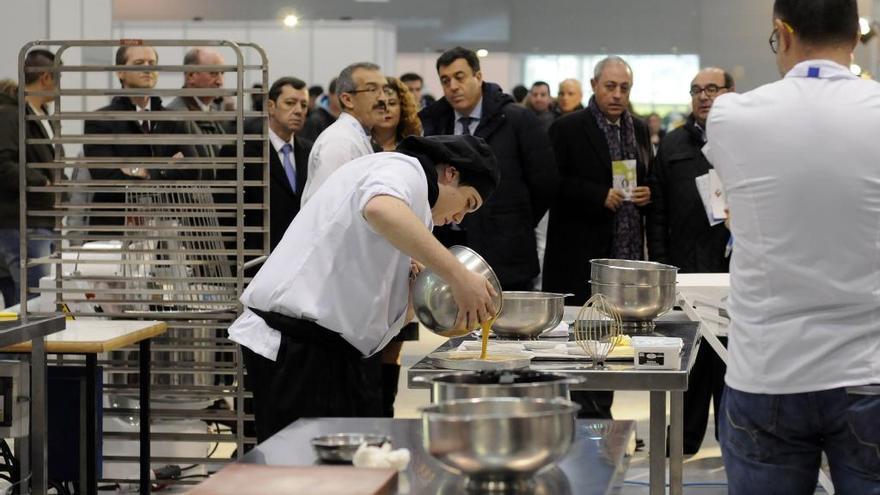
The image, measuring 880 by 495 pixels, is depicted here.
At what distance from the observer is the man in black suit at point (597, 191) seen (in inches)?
232

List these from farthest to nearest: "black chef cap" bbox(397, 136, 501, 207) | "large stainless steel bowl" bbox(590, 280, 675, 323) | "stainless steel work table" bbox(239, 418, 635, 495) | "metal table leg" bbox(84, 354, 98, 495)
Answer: "metal table leg" bbox(84, 354, 98, 495) < "large stainless steel bowl" bbox(590, 280, 675, 323) < "black chef cap" bbox(397, 136, 501, 207) < "stainless steel work table" bbox(239, 418, 635, 495)

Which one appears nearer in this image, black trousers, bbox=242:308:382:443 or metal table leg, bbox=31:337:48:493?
black trousers, bbox=242:308:382:443

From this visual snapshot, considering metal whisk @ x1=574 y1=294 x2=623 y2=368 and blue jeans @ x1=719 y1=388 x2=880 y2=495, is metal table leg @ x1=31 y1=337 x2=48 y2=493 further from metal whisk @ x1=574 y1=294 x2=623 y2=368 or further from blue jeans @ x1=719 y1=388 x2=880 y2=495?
blue jeans @ x1=719 y1=388 x2=880 y2=495

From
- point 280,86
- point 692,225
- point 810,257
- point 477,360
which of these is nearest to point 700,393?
point 692,225

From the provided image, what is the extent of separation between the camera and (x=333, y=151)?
195 inches

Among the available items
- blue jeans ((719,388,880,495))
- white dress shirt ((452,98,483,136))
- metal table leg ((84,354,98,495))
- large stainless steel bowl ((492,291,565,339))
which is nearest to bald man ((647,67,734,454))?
white dress shirt ((452,98,483,136))

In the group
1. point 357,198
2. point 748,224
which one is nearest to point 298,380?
point 357,198

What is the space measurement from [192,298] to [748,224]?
115 inches

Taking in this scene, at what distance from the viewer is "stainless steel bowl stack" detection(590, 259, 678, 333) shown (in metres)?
3.81

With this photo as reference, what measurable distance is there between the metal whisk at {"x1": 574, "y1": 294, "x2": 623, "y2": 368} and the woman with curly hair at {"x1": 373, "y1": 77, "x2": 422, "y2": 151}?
2.03m

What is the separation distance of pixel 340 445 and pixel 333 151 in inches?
114

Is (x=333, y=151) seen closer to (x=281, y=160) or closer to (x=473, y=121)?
(x=281, y=160)

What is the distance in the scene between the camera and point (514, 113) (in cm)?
587

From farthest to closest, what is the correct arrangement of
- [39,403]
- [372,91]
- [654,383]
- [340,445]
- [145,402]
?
[372,91]
[145,402]
[39,403]
[654,383]
[340,445]
